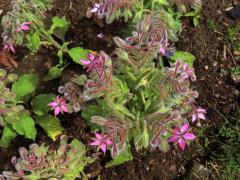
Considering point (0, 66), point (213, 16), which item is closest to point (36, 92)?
point (0, 66)

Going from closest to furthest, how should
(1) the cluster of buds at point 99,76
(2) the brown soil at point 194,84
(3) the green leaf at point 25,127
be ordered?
(1) the cluster of buds at point 99,76 < (3) the green leaf at point 25,127 < (2) the brown soil at point 194,84

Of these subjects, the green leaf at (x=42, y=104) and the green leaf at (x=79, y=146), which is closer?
the green leaf at (x=79, y=146)

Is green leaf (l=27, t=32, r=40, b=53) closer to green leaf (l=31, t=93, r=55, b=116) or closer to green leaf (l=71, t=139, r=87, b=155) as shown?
green leaf (l=31, t=93, r=55, b=116)

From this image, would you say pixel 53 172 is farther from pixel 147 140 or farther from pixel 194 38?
pixel 194 38

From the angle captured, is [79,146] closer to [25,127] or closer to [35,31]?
[25,127]

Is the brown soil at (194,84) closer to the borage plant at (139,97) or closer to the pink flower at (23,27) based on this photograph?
the borage plant at (139,97)

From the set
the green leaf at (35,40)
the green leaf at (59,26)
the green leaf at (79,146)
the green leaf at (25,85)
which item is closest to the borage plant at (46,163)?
the green leaf at (79,146)

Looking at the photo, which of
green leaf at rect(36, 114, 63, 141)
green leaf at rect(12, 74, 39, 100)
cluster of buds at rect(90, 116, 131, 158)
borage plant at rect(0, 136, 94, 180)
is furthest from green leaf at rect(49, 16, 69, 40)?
cluster of buds at rect(90, 116, 131, 158)
